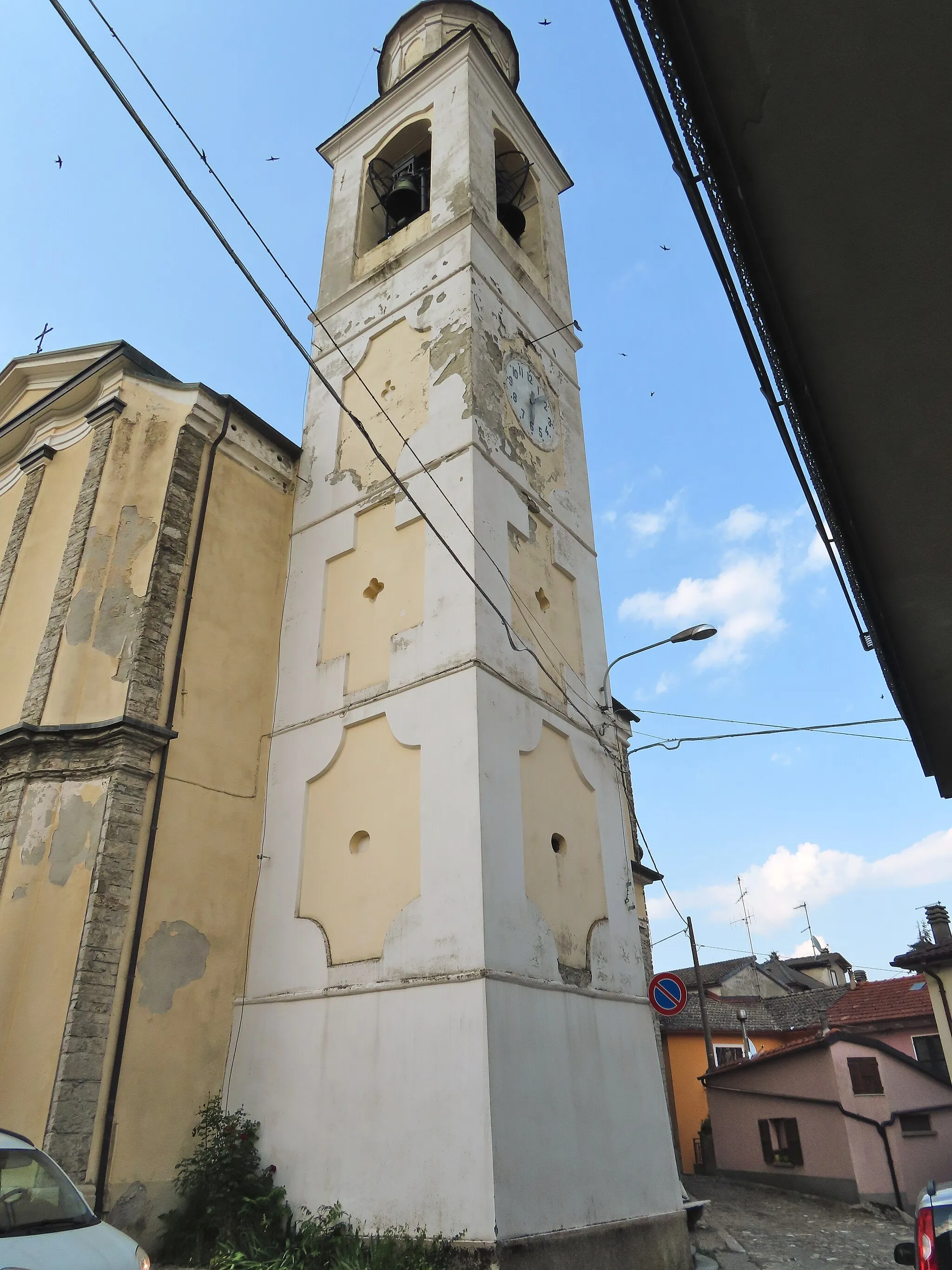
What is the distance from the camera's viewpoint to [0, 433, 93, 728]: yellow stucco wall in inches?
375

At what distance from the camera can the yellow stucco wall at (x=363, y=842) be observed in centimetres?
785

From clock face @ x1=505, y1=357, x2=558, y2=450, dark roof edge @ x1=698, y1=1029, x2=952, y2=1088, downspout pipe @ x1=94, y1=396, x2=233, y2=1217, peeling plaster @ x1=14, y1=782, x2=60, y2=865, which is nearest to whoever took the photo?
downspout pipe @ x1=94, y1=396, x2=233, y2=1217

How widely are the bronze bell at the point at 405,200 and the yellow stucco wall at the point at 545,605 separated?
242 inches

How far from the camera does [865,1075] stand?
14258 mm

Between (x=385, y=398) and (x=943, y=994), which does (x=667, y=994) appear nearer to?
(x=943, y=994)

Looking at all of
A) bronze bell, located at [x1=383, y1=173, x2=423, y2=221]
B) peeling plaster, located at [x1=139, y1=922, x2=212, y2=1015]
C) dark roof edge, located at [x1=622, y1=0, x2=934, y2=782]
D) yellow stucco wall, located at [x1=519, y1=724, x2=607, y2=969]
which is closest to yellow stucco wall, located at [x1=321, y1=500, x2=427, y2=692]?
yellow stucco wall, located at [x1=519, y1=724, x2=607, y2=969]

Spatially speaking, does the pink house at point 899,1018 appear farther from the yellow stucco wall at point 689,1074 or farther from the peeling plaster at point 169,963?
the peeling plaster at point 169,963

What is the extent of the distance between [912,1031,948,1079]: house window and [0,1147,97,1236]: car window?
59.8 feet

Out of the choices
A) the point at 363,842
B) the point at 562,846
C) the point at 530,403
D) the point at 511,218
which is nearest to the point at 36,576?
the point at 363,842

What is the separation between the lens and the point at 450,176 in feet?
41.8

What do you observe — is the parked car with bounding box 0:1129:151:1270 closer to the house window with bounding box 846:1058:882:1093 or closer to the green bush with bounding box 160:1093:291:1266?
the green bush with bounding box 160:1093:291:1266

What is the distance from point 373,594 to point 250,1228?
605cm

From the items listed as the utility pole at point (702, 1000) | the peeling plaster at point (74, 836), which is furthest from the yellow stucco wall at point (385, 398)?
the utility pole at point (702, 1000)

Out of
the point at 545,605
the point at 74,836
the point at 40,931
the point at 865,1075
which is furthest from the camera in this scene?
the point at 865,1075
